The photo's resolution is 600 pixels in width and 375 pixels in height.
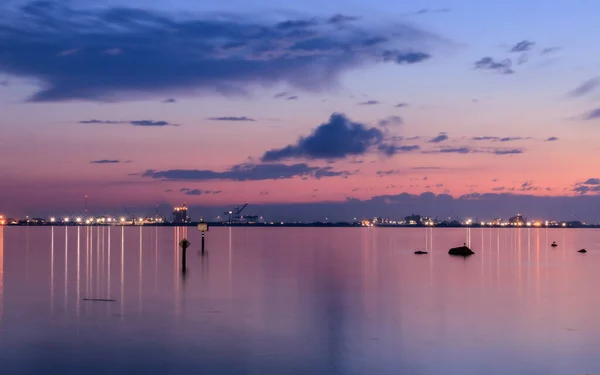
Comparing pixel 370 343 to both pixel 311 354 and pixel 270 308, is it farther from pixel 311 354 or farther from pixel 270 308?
pixel 270 308

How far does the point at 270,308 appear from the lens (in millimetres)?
32906

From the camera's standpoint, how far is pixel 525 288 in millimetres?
43375

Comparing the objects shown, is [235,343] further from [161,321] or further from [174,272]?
[174,272]

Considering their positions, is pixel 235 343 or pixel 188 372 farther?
pixel 235 343

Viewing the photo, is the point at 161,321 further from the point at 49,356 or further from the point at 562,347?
the point at 562,347

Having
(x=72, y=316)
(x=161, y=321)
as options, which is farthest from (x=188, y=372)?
(x=72, y=316)

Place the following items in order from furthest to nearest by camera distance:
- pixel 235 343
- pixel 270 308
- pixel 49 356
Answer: pixel 270 308
pixel 235 343
pixel 49 356

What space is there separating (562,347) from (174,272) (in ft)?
115

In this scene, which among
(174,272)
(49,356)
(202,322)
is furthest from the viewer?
(174,272)

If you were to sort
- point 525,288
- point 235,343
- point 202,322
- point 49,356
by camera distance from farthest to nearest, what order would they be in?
point 525,288, point 202,322, point 235,343, point 49,356

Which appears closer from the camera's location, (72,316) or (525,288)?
(72,316)

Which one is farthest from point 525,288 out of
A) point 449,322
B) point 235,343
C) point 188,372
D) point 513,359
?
point 188,372

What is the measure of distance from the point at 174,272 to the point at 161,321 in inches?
996

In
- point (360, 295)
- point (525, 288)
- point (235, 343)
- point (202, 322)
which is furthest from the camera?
point (525, 288)
